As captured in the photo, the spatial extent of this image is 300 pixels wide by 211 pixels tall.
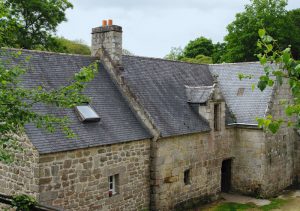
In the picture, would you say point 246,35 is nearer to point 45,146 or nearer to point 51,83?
point 51,83

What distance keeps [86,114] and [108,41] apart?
4492 millimetres

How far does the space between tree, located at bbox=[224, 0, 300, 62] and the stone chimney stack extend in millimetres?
23934

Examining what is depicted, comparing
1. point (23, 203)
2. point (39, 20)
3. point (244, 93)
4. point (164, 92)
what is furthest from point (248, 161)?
point (39, 20)

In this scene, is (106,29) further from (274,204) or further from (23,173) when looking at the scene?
(274,204)

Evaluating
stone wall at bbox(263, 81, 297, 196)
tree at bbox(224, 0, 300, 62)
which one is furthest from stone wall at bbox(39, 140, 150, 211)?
tree at bbox(224, 0, 300, 62)

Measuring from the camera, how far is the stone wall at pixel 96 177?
460 inches

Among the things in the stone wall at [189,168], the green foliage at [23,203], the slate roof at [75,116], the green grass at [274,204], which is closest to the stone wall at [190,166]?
the stone wall at [189,168]

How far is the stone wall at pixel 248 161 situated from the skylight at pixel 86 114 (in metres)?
9.18

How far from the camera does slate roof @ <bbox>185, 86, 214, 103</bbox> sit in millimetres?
18375

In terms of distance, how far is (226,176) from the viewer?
20.5 metres

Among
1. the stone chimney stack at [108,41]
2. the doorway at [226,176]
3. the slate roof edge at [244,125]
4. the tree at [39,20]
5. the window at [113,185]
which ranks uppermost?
the tree at [39,20]

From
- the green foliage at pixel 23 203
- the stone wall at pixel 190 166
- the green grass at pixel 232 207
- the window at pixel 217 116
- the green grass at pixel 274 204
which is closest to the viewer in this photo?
the green foliage at pixel 23 203

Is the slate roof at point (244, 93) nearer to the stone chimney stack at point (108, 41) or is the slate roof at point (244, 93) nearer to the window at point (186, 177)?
the window at point (186, 177)

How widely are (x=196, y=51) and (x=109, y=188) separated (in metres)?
39.5
